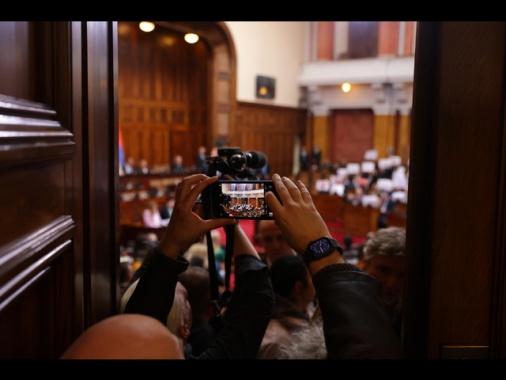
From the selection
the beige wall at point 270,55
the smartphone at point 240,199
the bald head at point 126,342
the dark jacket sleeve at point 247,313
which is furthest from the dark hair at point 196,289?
the beige wall at point 270,55

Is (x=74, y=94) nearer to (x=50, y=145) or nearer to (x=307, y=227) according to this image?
(x=50, y=145)

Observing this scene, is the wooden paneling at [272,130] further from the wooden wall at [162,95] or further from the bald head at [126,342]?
the bald head at [126,342]

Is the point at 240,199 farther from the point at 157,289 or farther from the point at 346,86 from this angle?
the point at 346,86

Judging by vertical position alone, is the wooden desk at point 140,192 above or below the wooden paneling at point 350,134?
below

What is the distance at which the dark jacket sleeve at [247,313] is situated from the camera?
4.91 feet

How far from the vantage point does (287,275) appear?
2479 millimetres

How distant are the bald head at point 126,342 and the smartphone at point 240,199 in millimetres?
A: 501

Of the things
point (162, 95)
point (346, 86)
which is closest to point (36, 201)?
point (162, 95)

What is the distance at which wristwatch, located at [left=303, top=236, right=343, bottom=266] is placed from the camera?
41.1 inches

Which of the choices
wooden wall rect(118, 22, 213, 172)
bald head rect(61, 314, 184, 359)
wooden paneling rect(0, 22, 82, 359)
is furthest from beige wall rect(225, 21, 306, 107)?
bald head rect(61, 314, 184, 359)

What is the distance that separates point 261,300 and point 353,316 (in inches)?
25.1

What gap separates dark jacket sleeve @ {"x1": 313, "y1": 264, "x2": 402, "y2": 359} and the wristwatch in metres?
0.03

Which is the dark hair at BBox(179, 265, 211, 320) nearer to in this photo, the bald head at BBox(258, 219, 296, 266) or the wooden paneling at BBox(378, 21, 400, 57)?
the bald head at BBox(258, 219, 296, 266)

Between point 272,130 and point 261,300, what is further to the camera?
point 272,130
